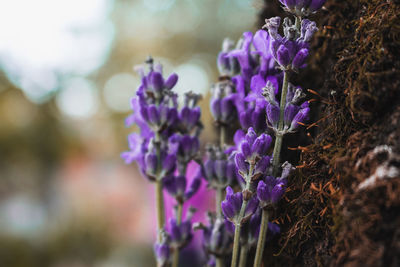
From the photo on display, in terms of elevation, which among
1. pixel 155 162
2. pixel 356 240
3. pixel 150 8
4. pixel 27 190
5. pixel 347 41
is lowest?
pixel 356 240

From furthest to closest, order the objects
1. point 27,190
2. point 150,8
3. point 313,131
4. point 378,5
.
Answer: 1. point 150,8
2. point 27,190
3. point 313,131
4. point 378,5

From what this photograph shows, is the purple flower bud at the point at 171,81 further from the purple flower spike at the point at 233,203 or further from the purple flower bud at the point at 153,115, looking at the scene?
the purple flower spike at the point at 233,203

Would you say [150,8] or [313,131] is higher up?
[150,8]

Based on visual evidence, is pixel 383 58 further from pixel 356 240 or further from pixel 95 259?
pixel 95 259

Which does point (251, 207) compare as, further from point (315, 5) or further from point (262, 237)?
point (315, 5)

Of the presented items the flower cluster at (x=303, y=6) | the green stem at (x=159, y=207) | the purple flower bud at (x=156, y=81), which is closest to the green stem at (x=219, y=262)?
the green stem at (x=159, y=207)

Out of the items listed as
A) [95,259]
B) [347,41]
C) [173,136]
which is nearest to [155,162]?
[173,136]

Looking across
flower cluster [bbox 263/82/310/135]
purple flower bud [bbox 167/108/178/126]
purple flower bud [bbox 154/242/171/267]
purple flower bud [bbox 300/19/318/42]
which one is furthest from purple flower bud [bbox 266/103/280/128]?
purple flower bud [bbox 154/242/171/267]

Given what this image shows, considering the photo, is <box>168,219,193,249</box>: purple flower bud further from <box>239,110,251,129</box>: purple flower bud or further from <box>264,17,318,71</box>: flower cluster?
<box>264,17,318,71</box>: flower cluster
